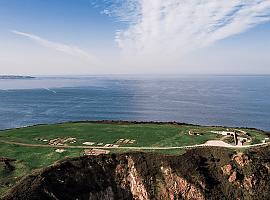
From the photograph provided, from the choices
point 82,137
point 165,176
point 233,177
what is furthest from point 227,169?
point 82,137

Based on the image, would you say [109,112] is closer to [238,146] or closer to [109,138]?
[109,138]

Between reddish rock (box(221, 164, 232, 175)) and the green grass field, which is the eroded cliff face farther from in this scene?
the green grass field

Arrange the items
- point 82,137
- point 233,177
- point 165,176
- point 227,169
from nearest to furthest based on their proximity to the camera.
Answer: point 165,176
point 233,177
point 227,169
point 82,137

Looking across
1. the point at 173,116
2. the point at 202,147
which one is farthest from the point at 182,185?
the point at 173,116

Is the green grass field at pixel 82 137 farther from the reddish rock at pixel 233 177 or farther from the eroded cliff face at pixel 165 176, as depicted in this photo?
the reddish rock at pixel 233 177

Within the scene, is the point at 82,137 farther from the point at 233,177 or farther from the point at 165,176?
the point at 233,177

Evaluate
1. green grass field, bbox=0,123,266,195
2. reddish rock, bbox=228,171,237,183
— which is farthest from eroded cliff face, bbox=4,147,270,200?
green grass field, bbox=0,123,266,195
